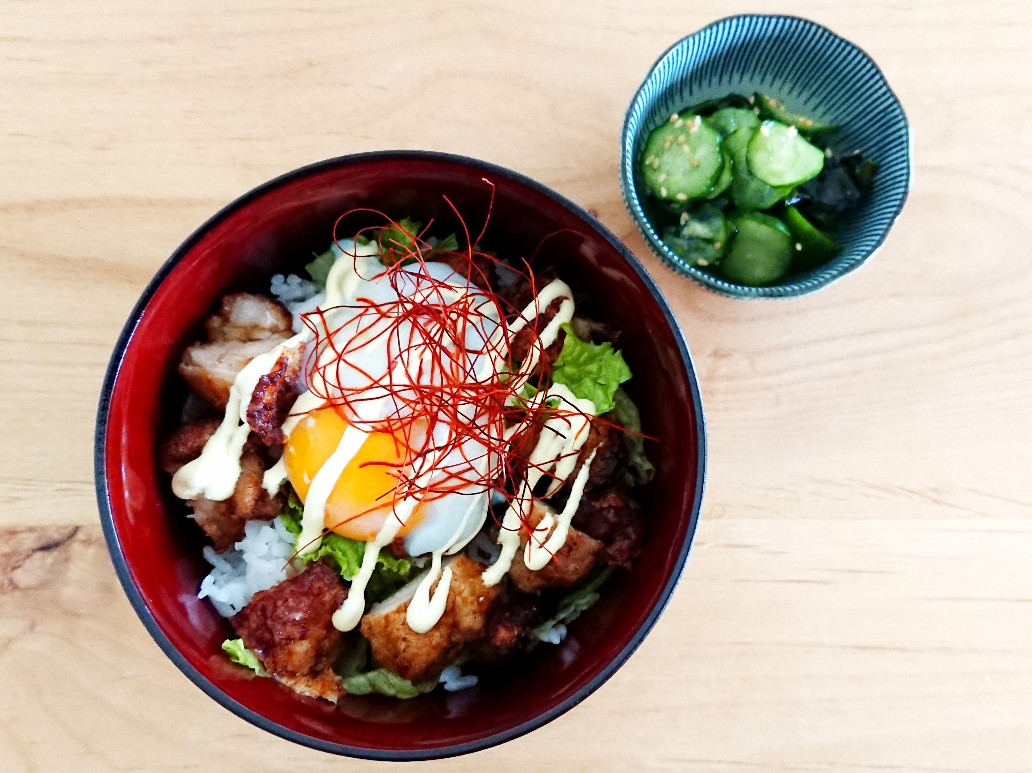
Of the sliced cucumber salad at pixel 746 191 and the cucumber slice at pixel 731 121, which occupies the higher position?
the cucumber slice at pixel 731 121

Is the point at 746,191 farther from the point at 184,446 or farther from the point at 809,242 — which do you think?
the point at 184,446

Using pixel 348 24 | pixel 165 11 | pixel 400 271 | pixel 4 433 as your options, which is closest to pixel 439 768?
pixel 400 271

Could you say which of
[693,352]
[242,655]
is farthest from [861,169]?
[242,655]

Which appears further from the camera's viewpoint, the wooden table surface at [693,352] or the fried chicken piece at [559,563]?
the wooden table surface at [693,352]

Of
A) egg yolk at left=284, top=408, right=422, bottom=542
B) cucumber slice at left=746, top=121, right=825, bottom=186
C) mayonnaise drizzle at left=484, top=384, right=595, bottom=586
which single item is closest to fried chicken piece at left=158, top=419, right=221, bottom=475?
egg yolk at left=284, top=408, right=422, bottom=542

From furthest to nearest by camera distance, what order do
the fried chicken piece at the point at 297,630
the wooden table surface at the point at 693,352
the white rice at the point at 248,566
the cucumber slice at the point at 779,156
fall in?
the wooden table surface at the point at 693,352 < the cucumber slice at the point at 779,156 < the white rice at the point at 248,566 < the fried chicken piece at the point at 297,630

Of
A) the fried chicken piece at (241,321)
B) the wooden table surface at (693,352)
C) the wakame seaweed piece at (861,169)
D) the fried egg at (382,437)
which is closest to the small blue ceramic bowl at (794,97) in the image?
the wakame seaweed piece at (861,169)

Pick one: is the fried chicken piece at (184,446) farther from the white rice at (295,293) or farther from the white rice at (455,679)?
the white rice at (455,679)
